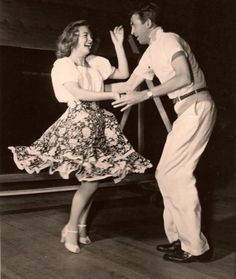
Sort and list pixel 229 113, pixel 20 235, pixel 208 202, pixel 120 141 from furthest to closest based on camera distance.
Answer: pixel 229 113, pixel 208 202, pixel 20 235, pixel 120 141

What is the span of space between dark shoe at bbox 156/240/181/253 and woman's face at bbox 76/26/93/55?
1287 mm

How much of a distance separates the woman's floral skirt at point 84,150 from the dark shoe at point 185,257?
546mm

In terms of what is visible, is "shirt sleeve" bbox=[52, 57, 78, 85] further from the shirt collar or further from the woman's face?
the shirt collar

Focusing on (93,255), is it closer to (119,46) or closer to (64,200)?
(119,46)

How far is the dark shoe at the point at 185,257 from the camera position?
2.46 meters

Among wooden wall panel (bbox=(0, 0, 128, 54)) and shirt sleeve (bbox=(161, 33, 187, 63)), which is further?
wooden wall panel (bbox=(0, 0, 128, 54))

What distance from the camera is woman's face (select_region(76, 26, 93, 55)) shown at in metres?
2.81

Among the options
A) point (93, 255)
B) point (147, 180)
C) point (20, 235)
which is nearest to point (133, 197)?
point (147, 180)

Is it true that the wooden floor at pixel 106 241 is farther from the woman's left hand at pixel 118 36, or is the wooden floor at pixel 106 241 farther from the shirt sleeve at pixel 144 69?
the woman's left hand at pixel 118 36

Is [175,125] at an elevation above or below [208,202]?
above

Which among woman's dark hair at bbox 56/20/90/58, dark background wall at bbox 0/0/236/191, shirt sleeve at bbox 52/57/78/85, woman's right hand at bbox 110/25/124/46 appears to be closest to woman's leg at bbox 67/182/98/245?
shirt sleeve at bbox 52/57/78/85

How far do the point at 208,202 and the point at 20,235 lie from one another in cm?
199

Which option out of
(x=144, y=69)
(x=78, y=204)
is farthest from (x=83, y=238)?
(x=144, y=69)

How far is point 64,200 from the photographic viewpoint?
14.6 feet
